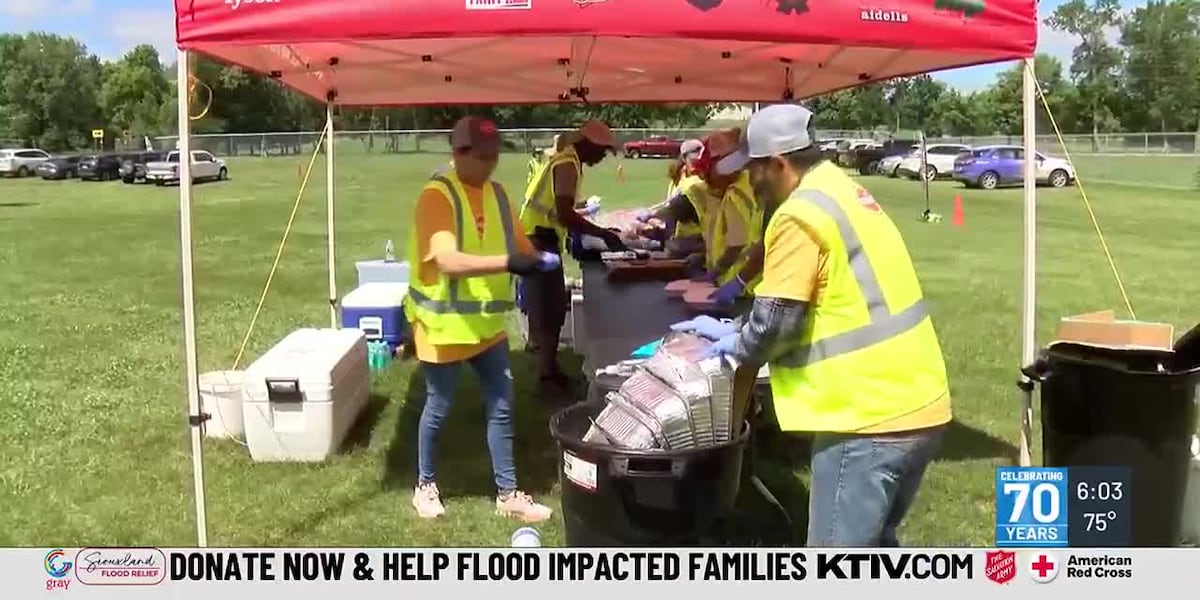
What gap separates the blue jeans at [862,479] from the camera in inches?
110

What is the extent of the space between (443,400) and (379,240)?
42.9 feet

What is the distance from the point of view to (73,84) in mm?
70938

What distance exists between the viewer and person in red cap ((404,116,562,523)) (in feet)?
13.6

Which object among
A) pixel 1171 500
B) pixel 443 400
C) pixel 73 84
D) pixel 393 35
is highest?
pixel 73 84

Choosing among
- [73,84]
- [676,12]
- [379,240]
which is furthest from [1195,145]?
[73,84]

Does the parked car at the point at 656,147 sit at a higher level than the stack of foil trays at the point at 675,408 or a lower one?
higher

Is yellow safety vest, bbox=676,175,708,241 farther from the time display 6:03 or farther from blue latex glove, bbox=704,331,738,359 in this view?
blue latex glove, bbox=704,331,738,359

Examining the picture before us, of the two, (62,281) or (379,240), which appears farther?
(379,240)

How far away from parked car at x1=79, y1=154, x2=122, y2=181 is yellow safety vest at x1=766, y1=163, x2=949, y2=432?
41058mm

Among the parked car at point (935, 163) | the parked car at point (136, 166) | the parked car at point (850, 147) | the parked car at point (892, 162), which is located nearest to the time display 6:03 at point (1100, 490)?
the parked car at point (935, 163)

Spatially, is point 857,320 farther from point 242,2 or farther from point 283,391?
point 283,391

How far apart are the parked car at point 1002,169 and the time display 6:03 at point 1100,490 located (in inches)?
1115

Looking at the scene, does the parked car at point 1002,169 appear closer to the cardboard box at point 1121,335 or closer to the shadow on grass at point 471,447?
the shadow on grass at point 471,447

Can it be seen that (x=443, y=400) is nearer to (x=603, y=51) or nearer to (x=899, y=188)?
(x=603, y=51)
